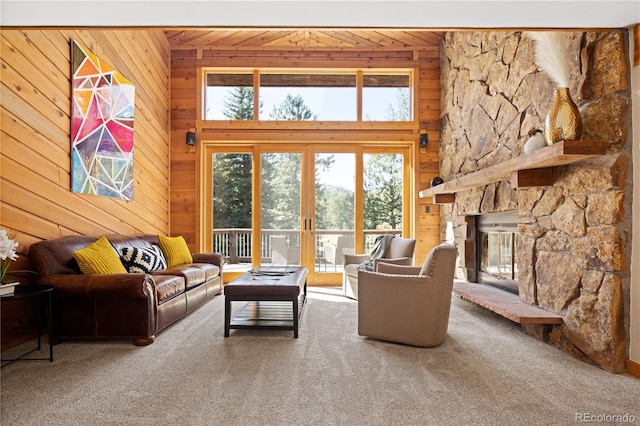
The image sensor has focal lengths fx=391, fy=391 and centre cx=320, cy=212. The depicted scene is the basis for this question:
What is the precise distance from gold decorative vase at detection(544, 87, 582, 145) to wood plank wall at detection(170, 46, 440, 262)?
3.48 metres

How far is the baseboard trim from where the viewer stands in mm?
2449

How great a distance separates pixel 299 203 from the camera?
20.7 ft

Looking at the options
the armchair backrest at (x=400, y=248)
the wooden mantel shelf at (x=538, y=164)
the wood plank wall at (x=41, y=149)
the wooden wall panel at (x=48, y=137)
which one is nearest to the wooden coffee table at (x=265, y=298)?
the armchair backrest at (x=400, y=248)

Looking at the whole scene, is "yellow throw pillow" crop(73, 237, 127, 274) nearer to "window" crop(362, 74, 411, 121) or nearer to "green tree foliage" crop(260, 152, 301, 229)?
"green tree foliage" crop(260, 152, 301, 229)

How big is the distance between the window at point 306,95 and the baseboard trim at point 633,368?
4.60 metres

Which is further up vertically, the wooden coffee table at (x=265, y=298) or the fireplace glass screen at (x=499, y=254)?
the fireplace glass screen at (x=499, y=254)

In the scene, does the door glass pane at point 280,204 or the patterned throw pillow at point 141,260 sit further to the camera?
the door glass pane at point 280,204

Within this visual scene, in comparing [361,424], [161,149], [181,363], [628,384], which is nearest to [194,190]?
[161,149]

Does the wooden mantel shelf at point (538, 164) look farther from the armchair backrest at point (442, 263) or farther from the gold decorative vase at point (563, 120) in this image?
the armchair backrest at point (442, 263)

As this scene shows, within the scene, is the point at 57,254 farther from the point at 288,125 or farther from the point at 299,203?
the point at 288,125

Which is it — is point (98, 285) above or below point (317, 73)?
below

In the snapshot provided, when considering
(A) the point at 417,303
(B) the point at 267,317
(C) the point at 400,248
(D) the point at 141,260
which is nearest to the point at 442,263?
(A) the point at 417,303

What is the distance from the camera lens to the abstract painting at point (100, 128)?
3967 millimetres

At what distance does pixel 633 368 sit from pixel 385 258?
110 inches
